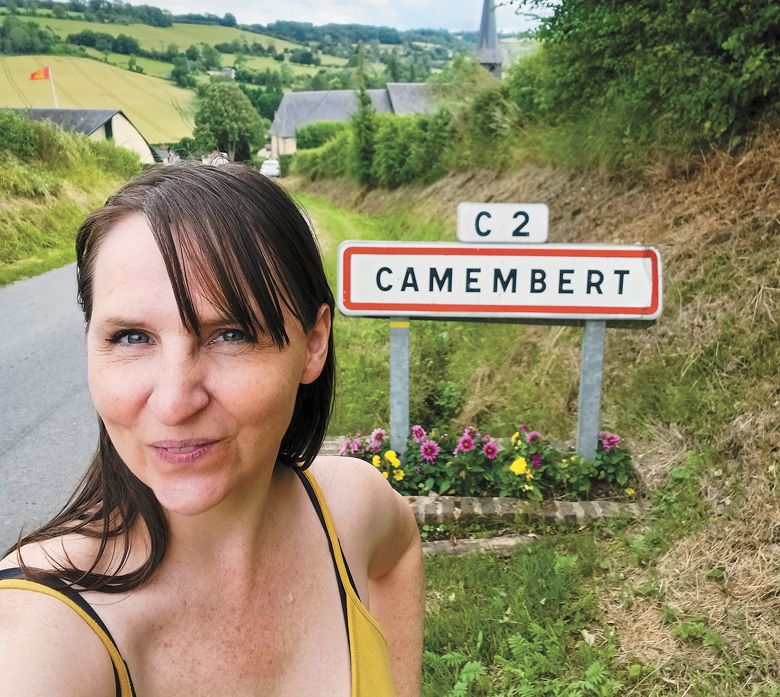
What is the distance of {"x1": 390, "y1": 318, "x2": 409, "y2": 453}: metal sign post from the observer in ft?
11.6

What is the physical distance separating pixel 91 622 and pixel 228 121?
1.71m

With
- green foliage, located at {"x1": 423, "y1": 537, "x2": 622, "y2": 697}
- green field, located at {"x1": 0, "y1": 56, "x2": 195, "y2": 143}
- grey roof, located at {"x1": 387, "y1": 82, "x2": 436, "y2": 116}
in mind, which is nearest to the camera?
green foliage, located at {"x1": 423, "y1": 537, "x2": 622, "y2": 697}

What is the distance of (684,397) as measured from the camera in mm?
3434

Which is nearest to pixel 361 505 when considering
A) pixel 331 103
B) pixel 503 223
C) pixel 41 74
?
pixel 503 223

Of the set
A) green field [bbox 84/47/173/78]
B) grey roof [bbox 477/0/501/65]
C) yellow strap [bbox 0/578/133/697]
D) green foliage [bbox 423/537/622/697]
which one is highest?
grey roof [bbox 477/0/501/65]

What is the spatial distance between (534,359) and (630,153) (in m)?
2.23

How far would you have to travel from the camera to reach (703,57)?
4.32 m

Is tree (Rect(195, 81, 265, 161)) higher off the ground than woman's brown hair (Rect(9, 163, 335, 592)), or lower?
higher

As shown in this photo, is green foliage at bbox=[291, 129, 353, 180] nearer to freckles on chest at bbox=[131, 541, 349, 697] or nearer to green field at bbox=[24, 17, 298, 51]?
green field at bbox=[24, 17, 298, 51]

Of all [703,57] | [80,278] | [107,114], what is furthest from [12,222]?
[80,278]

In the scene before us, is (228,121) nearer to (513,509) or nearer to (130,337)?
(130,337)

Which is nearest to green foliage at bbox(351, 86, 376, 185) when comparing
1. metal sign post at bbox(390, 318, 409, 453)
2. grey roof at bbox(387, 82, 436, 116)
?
metal sign post at bbox(390, 318, 409, 453)

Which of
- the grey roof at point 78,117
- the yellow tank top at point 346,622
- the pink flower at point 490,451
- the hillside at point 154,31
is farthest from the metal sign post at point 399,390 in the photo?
the grey roof at point 78,117

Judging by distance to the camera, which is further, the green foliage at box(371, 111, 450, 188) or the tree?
the green foliage at box(371, 111, 450, 188)
